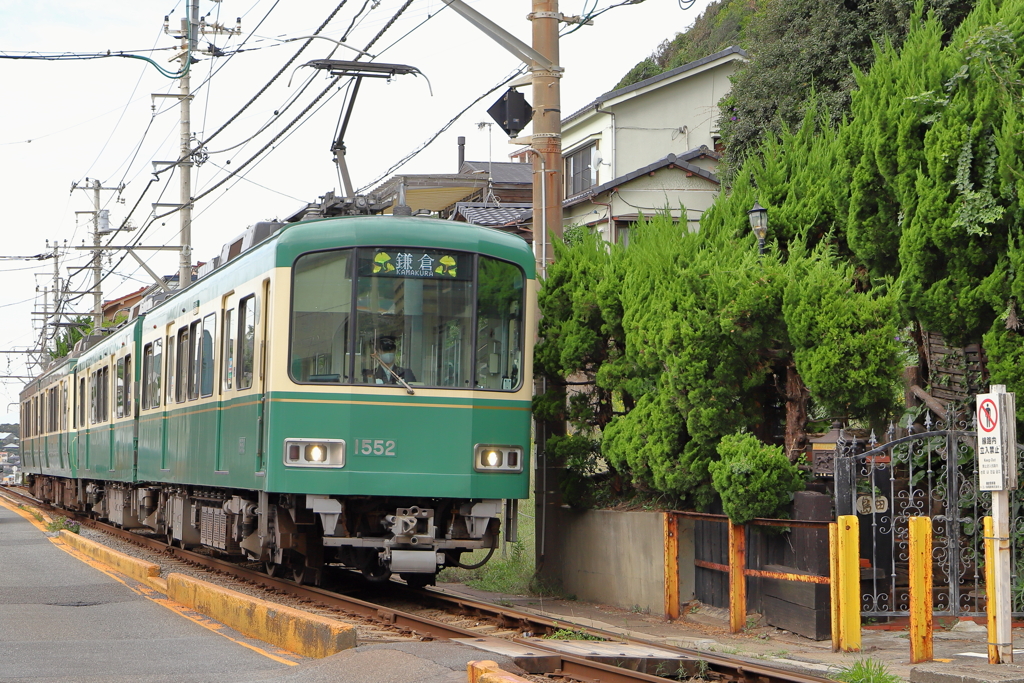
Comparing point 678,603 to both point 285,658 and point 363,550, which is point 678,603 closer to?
point 363,550

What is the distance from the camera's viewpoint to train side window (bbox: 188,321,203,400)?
43.0 ft

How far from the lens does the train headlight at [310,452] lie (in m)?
9.92

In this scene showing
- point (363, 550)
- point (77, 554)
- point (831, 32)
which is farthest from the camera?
point (831, 32)

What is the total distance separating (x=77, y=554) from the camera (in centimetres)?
1648

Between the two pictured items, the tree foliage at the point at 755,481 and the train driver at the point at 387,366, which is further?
the train driver at the point at 387,366

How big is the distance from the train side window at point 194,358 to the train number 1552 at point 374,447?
3.69 m

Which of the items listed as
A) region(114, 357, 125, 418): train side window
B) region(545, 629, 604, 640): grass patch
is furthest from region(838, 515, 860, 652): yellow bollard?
region(114, 357, 125, 418): train side window

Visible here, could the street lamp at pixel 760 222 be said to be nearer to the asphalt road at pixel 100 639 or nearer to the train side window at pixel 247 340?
the train side window at pixel 247 340

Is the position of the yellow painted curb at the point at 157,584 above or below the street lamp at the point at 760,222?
below

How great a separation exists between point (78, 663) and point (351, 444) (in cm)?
291

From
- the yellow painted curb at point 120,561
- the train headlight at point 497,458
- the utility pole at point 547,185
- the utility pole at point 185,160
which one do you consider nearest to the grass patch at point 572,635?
the train headlight at point 497,458

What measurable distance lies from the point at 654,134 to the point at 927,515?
955 inches

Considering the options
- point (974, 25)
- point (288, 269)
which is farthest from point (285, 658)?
point (974, 25)

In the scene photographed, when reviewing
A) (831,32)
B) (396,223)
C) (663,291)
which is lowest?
(663,291)
